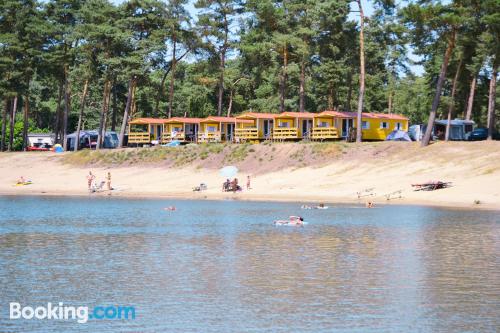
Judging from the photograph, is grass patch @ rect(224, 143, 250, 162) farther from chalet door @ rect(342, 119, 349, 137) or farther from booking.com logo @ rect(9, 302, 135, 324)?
booking.com logo @ rect(9, 302, 135, 324)

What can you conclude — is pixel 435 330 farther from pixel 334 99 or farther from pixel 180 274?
pixel 334 99

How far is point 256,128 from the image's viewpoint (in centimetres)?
9006

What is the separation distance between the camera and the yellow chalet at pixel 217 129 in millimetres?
92581

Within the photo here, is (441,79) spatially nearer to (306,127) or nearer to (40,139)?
(306,127)

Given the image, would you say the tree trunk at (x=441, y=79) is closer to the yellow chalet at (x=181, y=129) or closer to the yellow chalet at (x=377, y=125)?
the yellow chalet at (x=377, y=125)

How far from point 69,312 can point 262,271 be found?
8495mm

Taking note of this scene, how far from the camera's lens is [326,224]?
45.4m

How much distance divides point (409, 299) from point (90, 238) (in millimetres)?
19342

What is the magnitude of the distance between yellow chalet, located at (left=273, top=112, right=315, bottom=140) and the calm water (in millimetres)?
36897

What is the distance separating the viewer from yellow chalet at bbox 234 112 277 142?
8931 cm

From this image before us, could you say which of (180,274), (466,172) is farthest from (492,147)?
(180,274)

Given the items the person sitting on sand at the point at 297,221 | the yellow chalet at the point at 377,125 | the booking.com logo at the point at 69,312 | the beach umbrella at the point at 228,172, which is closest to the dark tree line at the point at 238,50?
the yellow chalet at the point at 377,125

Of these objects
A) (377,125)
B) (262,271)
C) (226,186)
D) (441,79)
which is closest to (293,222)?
(262,271)

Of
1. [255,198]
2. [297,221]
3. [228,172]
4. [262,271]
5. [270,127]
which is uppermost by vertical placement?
[270,127]
